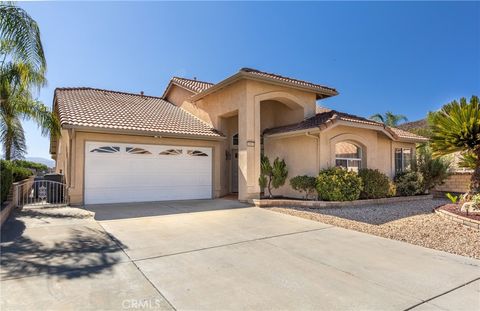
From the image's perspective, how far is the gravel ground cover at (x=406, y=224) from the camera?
7492mm

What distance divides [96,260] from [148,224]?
3295 mm

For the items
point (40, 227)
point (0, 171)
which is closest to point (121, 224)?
point (40, 227)

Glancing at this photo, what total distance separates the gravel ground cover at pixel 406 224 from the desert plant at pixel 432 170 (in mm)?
4432

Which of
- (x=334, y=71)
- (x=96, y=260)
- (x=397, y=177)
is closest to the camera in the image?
(x=96, y=260)

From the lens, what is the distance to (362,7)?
14539 millimetres

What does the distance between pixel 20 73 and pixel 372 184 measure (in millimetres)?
15397

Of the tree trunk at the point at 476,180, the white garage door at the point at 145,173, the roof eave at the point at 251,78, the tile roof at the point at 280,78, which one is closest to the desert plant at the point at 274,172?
the white garage door at the point at 145,173

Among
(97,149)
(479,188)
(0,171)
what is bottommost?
(479,188)

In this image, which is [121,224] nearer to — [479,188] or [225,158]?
[225,158]

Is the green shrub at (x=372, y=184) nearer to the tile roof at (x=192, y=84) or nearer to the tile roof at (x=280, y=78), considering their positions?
the tile roof at (x=280, y=78)

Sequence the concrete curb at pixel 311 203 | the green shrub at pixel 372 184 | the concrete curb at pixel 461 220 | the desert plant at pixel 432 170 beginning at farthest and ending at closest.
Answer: the desert plant at pixel 432 170
the green shrub at pixel 372 184
the concrete curb at pixel 311 203
the concrete curb at pixel 461 220

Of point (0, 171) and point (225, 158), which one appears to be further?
point (225, 158)

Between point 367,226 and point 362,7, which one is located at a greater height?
point 362,7

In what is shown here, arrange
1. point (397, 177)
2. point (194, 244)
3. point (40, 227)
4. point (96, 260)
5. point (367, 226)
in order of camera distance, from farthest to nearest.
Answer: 1. point (397, 177)
2. point (367, 226)
3. point (40, 227)
4. point (194, 244)
5. point (96, 260)
